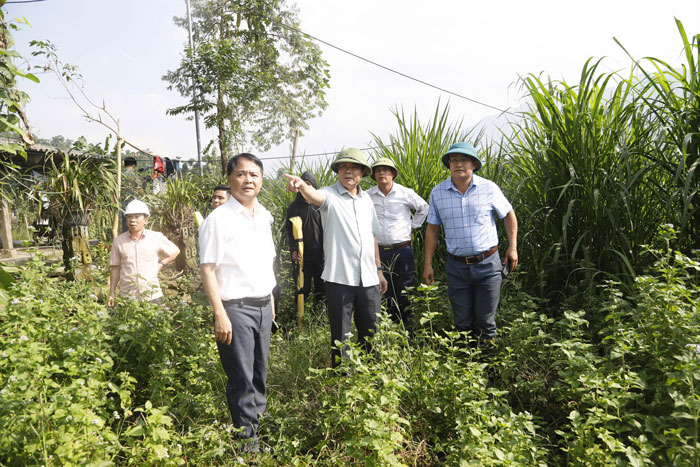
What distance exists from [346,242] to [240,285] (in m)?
0.86

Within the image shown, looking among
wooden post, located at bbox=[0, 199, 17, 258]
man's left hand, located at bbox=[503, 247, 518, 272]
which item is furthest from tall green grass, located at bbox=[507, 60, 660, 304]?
wooden post, located at bbox=[0, 199, 17, 258]

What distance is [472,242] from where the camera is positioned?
2.92 m

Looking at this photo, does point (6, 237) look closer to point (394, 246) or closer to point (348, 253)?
point (394, 246)

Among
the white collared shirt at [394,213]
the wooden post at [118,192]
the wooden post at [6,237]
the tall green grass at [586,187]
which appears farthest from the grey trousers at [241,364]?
the wooden post at [6,237]

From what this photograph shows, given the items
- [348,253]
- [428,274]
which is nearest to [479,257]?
[428,274]

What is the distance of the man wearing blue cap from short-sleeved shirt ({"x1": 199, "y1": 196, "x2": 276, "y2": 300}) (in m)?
1.38

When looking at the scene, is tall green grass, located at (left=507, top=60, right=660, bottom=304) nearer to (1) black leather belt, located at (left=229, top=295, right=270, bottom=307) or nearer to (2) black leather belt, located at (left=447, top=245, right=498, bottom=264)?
(2) black leather belt, located at (left=447, top=245, right=498, bottom=264)

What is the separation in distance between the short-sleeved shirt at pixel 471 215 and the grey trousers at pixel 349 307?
0.68 meters

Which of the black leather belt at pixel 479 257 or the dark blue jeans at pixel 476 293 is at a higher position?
the black leather belt at pixel 479 257

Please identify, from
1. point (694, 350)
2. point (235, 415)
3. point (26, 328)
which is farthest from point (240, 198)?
point (694, 350)

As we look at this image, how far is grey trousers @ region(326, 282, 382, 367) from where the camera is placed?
2.78 m

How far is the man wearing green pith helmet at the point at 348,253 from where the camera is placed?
2.79 metres

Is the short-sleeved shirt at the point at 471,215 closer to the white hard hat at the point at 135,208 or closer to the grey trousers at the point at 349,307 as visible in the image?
the grey trousers at the point at 349,307

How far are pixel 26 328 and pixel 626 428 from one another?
2992mm
